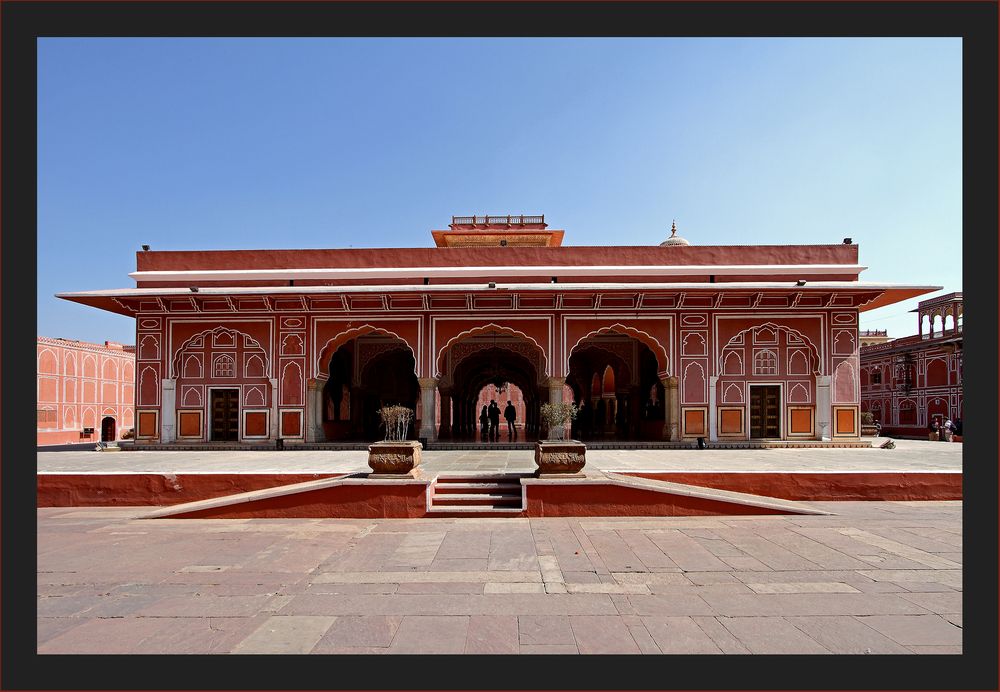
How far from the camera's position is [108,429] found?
28969 millimetres

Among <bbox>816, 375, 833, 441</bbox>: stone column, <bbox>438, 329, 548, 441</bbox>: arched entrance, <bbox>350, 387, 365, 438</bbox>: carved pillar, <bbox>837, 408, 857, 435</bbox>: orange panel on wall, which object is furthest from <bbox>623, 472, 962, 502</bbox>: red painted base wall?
<bbox>350, 387, 365, 438</bbox>: carved pillar

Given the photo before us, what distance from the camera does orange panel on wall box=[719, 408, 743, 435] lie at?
45.0ft

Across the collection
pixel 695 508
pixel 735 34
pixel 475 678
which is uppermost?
pixel 735 34

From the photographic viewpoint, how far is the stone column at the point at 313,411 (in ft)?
45.9

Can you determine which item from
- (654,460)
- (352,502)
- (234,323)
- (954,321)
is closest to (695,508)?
(654,460)

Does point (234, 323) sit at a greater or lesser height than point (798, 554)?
greater

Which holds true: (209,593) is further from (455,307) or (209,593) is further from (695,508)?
(455,307)

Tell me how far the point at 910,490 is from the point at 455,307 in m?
9.39

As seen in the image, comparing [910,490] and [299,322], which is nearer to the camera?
[910,490]

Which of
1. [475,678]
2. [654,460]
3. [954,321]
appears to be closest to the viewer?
[475,678]

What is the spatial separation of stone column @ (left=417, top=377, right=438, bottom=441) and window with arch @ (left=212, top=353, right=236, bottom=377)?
15.0 feet

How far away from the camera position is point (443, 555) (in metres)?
5.33

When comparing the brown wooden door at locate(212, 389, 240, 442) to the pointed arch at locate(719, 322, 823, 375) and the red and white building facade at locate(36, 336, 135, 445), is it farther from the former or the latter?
the pointed arch at locate(719, 322, 823, 375)

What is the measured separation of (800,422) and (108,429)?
99.4 ft
